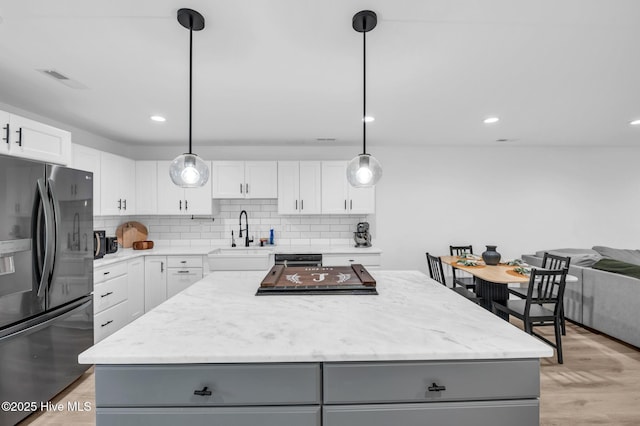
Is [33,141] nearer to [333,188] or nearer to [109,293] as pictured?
[109,293]

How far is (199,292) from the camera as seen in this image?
195 cm

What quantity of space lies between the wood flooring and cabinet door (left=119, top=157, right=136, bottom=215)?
85.8 inches

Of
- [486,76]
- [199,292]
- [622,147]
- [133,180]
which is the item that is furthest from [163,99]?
[622,147]

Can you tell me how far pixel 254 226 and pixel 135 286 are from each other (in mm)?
1778

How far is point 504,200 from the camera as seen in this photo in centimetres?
503

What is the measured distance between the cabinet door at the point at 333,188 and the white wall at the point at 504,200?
71 cm

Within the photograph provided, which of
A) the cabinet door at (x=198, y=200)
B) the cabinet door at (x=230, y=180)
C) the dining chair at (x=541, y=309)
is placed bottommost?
the dining chair at (x=541, y=309)

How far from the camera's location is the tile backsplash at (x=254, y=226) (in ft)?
15.9

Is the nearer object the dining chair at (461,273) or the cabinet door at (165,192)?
the dining chair at (461,273)

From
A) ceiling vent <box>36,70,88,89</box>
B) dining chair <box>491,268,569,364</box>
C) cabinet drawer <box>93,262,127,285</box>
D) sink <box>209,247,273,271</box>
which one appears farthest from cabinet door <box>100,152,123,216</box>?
dining chair <box>491,268,569,364</box>

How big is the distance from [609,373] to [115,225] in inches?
236

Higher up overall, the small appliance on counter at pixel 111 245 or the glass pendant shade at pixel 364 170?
the glass pendant shade at pixel 364 170

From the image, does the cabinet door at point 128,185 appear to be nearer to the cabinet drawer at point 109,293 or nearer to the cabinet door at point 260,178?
the cabinet drawer at point 109,293

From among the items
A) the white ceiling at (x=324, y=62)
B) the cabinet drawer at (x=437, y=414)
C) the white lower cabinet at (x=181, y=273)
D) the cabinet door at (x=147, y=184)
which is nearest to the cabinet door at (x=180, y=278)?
the white lower cabinet at (x=181, y=273)
